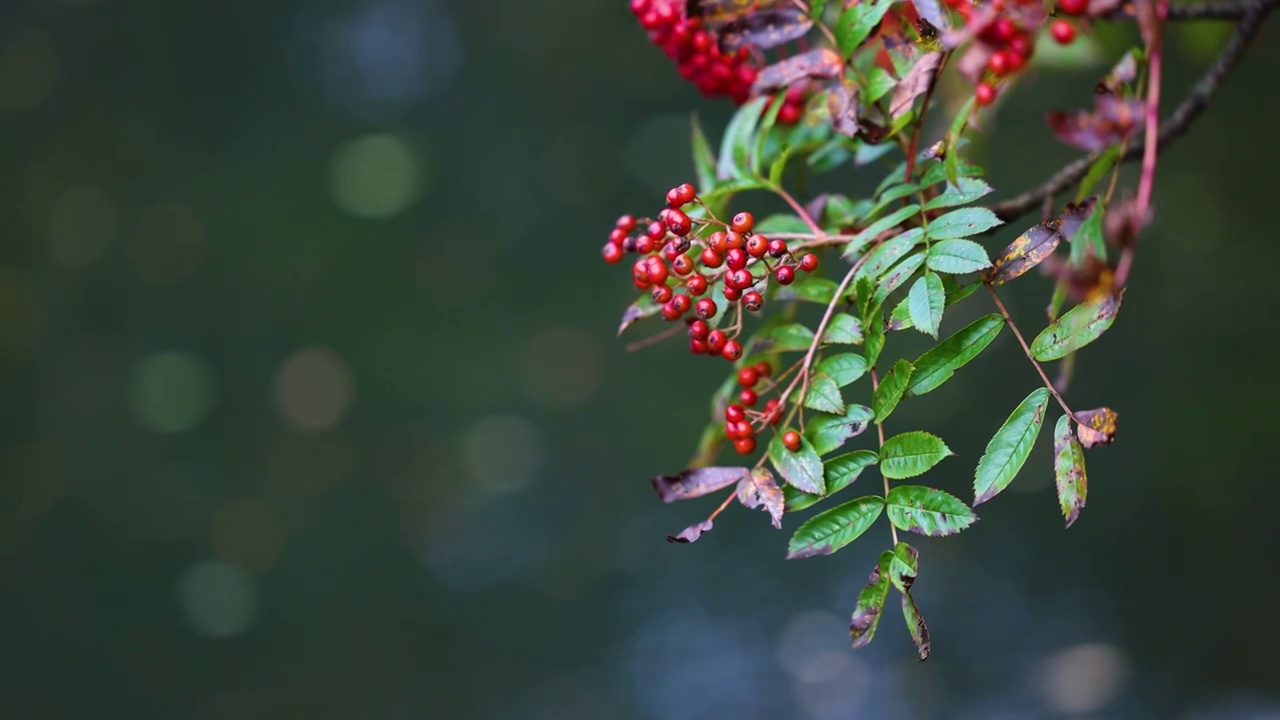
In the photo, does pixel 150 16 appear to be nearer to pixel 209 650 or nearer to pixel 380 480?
pixel 380 480

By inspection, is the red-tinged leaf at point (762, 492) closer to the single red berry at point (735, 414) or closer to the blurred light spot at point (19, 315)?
the single red berry at point (735, 414)

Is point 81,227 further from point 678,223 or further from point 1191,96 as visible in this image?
point 1191,96

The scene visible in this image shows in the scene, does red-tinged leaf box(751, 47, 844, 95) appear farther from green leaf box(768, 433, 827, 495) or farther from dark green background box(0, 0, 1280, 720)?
dark green background box(0, 0, 1280, 720)

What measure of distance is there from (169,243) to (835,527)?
1.34 meters

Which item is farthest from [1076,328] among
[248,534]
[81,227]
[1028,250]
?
[81,227]

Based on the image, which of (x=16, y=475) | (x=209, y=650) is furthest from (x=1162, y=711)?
(x=16, y=475)

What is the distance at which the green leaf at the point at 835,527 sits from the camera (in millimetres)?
480

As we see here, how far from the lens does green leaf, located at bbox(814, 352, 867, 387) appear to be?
1.62 feet

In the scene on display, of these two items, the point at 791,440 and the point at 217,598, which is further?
the point at 217,598

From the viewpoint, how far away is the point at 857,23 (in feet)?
1.66

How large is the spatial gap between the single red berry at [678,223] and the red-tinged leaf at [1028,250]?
141 mm

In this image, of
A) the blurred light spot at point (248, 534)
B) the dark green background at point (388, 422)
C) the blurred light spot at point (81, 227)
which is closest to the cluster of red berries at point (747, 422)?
the dark green background at point (388, 422)

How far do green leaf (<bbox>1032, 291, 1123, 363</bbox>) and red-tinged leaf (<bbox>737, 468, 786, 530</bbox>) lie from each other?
0.14m

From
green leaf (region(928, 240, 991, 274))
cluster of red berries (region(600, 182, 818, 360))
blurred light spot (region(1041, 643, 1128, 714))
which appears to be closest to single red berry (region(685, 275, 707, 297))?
cluster of red berries (region(600, 182, 818, 360))
